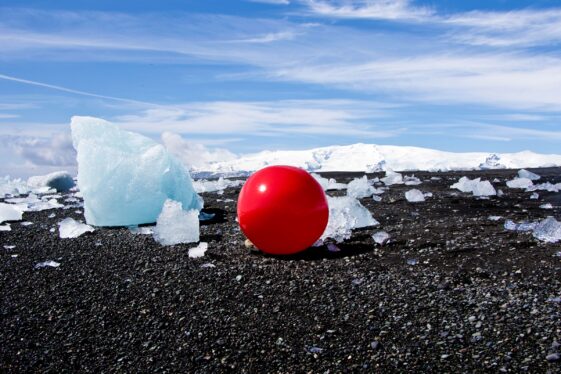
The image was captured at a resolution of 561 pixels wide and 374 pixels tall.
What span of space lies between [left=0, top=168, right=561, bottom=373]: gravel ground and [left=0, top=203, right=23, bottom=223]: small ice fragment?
2.54 metres

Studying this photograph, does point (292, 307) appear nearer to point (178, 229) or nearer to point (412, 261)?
point (412, 261)

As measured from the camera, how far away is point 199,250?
20.9 ft

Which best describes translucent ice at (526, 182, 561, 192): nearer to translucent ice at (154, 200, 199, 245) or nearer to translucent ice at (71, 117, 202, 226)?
translucent ice at (71, 117, 202, 226)

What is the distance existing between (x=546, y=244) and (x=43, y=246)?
20.6 feet

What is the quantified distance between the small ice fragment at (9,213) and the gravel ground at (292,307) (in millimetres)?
2542

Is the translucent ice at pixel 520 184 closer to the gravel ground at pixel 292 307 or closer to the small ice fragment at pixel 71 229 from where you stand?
the gravel ground at pixel 292 307

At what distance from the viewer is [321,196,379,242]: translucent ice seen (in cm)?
696

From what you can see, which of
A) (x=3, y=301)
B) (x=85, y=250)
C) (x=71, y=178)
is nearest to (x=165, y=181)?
(x=85, y=250)

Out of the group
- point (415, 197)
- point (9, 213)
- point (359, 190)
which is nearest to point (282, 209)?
point (415, 197)

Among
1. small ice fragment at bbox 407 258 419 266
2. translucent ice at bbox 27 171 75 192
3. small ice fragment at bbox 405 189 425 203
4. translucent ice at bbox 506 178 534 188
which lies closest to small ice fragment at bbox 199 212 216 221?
small ice fragment at bbox 405 189 425 203

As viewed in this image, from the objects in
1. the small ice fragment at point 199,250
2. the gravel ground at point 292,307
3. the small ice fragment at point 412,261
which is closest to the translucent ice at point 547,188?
the gravel ground at point 292,307

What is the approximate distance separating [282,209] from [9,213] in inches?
241

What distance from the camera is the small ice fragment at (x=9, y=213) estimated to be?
9.48 metres

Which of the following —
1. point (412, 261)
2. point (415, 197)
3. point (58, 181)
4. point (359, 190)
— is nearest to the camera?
point (412, 261)
